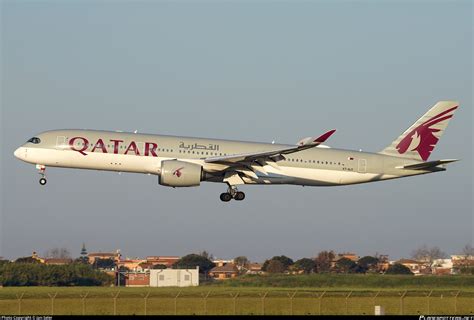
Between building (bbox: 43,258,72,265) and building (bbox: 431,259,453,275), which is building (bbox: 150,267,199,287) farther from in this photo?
building (bbox: 431,259,453,275)

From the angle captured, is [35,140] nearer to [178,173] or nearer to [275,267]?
[178,173]

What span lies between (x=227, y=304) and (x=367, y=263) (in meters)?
21.4

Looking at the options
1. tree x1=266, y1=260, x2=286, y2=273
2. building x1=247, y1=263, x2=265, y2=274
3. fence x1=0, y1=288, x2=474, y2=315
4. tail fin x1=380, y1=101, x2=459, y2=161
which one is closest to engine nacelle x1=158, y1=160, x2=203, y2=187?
tree x1=266, y1=260, x2=286, y2=273

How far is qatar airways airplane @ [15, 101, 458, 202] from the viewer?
185 feet

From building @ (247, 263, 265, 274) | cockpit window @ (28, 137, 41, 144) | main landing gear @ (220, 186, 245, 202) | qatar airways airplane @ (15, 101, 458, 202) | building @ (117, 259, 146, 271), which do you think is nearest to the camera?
qatar airways airplane @ (15, 101, 458, 202)

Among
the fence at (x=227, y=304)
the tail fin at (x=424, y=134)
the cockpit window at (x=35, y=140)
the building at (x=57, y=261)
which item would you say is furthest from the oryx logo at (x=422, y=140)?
the cockpit window at (x=35, y=140)

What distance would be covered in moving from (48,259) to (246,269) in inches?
518

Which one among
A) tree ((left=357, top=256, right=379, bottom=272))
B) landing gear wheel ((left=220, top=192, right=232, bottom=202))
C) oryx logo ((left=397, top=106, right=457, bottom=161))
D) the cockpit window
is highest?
oryx logo ((left=397, top=106, right=457, bottom=161))

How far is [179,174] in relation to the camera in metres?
56.1

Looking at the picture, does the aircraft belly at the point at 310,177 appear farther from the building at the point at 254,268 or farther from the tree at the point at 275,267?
the building at the point at 254,268

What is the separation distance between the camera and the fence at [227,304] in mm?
40500

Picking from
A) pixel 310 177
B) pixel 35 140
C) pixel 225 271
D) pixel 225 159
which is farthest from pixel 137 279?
pixel 310 177

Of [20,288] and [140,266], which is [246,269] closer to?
[140,266]

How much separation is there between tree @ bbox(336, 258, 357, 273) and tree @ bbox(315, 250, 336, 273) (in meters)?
0.57
